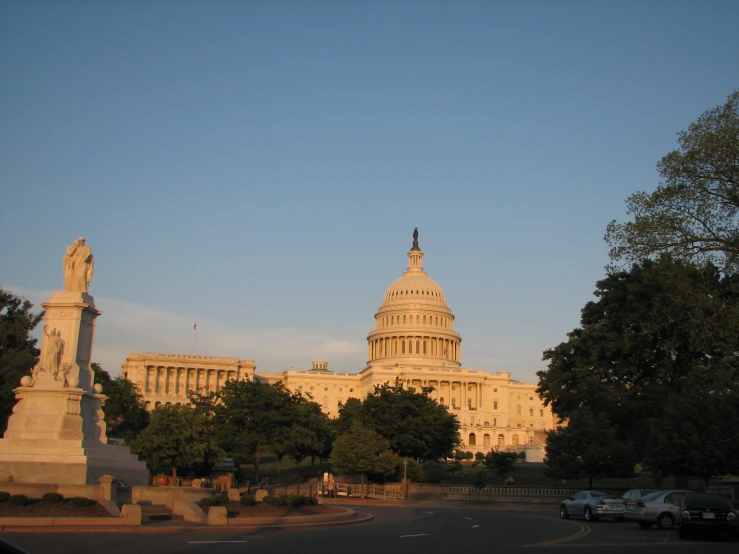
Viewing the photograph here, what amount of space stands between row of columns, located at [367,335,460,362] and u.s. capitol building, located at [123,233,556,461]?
0.21m

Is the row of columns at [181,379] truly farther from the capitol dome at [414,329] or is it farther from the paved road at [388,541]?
the paved road at [388,541]

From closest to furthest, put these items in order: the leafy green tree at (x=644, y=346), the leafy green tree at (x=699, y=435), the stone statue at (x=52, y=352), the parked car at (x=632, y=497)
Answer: the stone statue at (x=52, y=352), the parked car at (x=632, y=497), the leafy green tree at (x=644, y=346), the leafy green tree at (x=699, y=435)

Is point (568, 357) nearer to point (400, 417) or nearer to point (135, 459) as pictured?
point (400, 417)

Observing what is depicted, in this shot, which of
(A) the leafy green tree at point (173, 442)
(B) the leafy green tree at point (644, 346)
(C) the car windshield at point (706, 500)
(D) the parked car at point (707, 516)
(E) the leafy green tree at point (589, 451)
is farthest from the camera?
(A) the leafy green tree at point (173, 442)

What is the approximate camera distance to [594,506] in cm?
3384

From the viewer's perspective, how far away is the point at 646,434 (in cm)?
5072

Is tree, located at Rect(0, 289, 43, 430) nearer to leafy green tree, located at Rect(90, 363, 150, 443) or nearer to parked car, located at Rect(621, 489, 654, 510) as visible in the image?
leafy green tree, located at Rect(90, 363, 150, 443)

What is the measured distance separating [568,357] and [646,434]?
8.44 m

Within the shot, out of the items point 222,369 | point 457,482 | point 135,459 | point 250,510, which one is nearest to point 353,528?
point 250,510

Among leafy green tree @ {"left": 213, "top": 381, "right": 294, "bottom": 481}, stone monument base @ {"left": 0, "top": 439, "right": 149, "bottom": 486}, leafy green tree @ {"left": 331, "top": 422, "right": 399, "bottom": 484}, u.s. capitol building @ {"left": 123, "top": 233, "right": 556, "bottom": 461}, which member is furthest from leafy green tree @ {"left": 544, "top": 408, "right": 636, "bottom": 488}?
u.s. capitol building @ {"left": 123, "top": 233, "right": 556, "bottom": 461}

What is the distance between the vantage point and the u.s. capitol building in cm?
15638

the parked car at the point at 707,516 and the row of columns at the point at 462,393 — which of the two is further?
the row of columns at the point at 462,393

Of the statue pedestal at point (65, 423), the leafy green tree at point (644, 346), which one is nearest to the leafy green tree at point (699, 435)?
the leafy green tree at point (644, 346)

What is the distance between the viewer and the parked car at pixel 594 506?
110 ft
